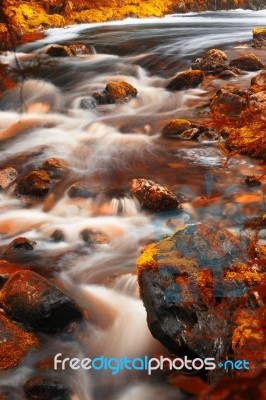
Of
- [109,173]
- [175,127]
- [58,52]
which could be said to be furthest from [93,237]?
[58,52]

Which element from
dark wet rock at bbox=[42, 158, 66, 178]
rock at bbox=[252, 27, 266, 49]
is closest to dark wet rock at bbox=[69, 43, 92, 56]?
rock at bbox=[252, 27, 266, 49]

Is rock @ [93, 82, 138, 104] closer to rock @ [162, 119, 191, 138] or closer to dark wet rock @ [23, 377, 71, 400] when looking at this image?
rock @ [162, 119, 191, 138]

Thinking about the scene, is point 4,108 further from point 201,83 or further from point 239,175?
point 239,175

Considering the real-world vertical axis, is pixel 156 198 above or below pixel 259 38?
below

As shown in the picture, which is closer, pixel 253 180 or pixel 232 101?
pixel 253 180

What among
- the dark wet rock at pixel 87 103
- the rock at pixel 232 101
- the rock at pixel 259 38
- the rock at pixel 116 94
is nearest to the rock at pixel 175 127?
the rock at pixel 232 101

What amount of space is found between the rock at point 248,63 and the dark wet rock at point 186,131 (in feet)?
15.1

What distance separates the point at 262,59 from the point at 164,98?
4.47 m

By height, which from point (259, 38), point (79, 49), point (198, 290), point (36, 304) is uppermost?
point (79, 49)

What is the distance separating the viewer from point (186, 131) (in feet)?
29.0

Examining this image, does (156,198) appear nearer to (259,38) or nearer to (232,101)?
(232,101)

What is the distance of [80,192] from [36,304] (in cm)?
327

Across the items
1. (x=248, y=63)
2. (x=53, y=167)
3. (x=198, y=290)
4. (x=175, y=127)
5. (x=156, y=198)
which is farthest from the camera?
(x=248, y=63)

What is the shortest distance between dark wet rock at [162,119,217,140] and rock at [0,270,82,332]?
5.39m
